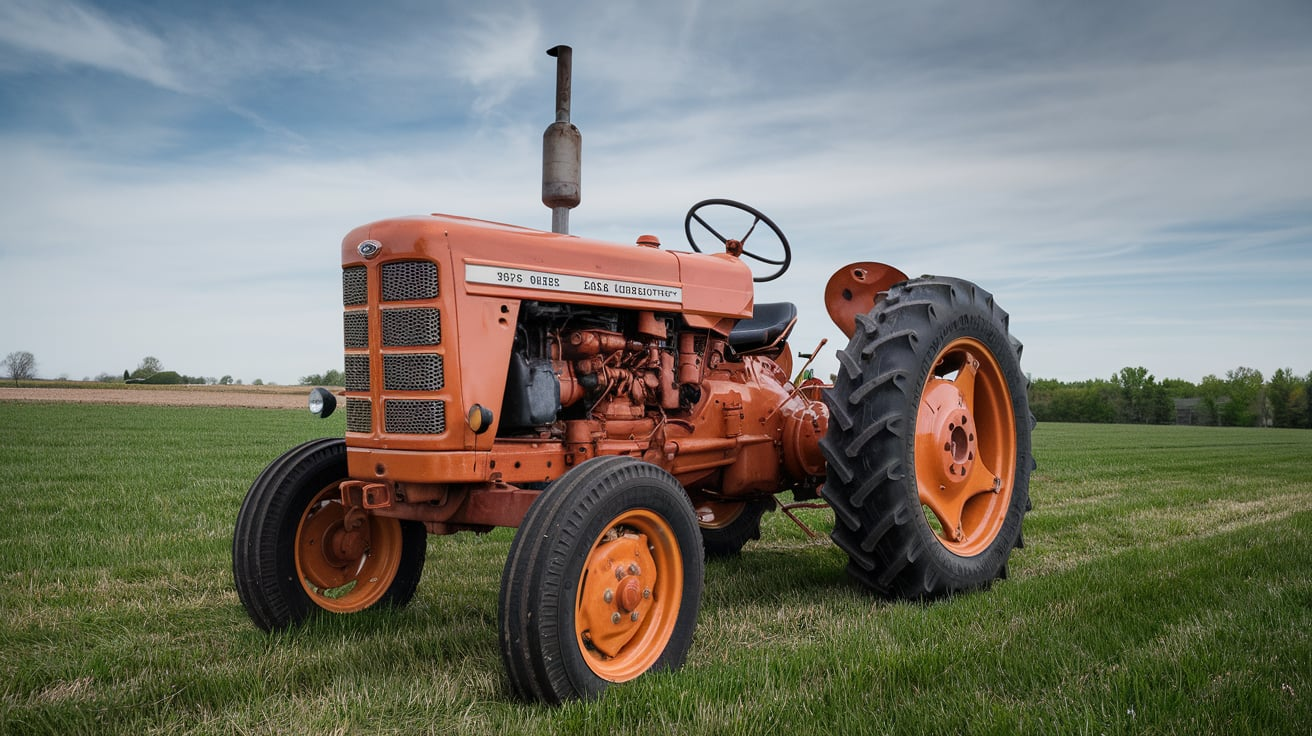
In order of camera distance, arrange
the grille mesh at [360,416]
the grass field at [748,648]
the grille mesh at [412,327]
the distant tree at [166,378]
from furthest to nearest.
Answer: the distant tree at [166,378] → the grille mesh at [360,416] → the grille mesh at [412,327] → the grass field at [748,648]

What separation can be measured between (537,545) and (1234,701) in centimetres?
227

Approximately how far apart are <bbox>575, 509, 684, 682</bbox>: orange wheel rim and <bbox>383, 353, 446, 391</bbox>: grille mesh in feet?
2.94

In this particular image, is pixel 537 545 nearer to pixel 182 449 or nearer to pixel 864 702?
pixel 864 702

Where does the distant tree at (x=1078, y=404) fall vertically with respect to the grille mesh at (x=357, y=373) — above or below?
below

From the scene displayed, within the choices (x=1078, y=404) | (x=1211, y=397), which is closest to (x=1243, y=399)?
(x=1211, y=397)

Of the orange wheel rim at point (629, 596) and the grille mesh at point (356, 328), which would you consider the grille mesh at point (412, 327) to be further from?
the orange wheel rim at point (629, 596)

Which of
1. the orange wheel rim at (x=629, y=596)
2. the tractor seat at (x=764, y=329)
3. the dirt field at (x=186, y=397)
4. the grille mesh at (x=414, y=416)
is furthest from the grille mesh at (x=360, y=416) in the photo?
the dirt field at (x=186, y=397)

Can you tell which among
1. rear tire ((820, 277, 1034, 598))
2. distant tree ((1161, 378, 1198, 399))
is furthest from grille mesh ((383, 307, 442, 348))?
distant tree ((1161, 378, 1198, 399))

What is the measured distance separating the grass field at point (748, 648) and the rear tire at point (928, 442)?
0.79ft

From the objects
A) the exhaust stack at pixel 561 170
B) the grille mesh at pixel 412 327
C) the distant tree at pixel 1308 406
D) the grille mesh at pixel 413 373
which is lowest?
the distant tree at pixel 1308 406

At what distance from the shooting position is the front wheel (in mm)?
3021

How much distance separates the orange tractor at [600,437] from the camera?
334 cm

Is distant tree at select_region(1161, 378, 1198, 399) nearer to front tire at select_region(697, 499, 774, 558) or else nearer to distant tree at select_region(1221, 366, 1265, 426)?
distant tree at select_region(1221, 366, 1265, 426)

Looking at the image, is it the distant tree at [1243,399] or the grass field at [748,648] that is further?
the distant tree at [1243,399]
